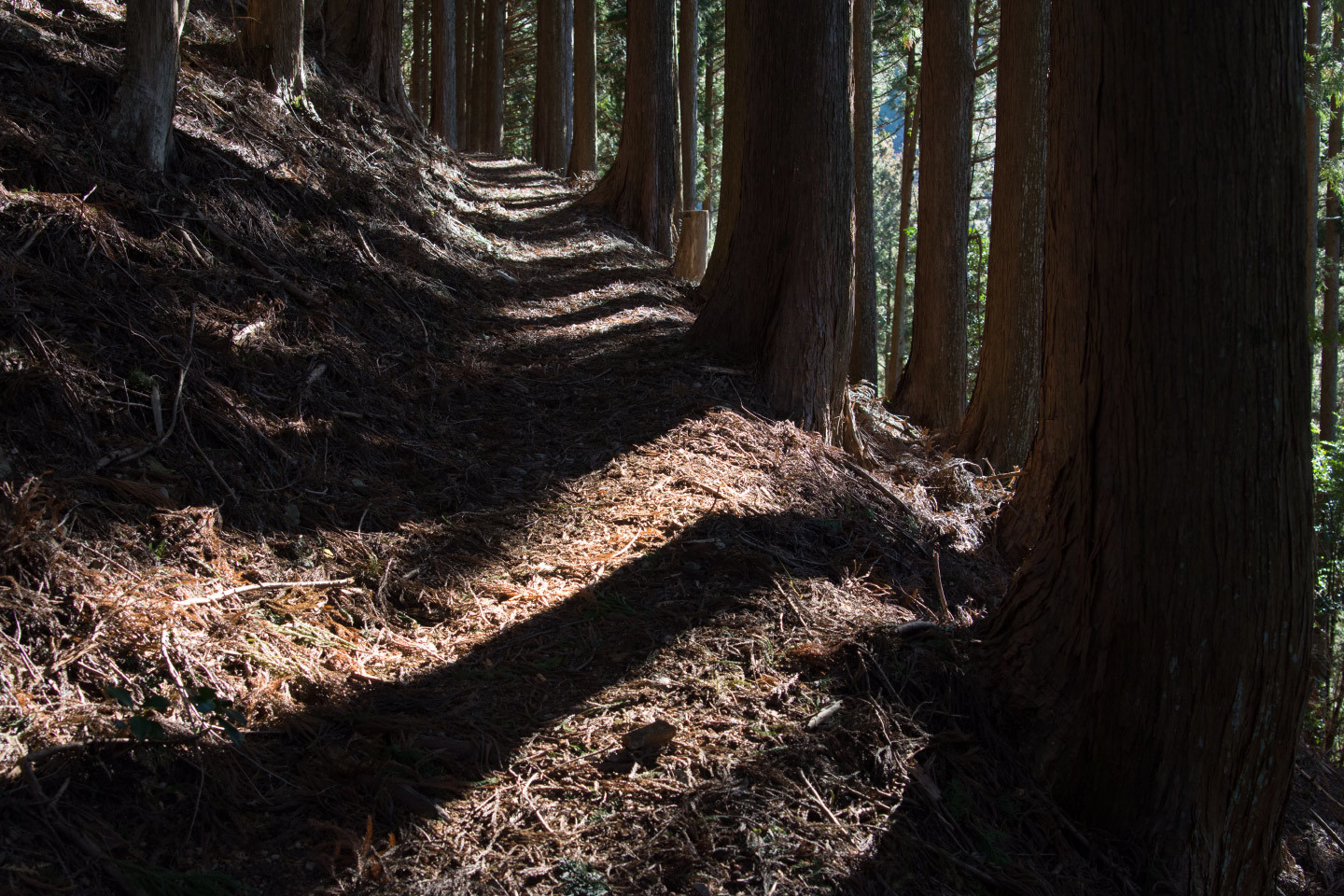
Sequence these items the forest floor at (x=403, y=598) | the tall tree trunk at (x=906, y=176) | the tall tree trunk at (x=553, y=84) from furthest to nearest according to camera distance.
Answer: the tall tree trunk at (x=906, y=176)
the tall tree trunk at (x=553, y=84)
the forest floor at (x=403, y=598)

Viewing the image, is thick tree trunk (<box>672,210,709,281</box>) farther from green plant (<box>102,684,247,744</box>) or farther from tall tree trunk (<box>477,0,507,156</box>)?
tall tree trunk (<box>477,0,507,156</box>)

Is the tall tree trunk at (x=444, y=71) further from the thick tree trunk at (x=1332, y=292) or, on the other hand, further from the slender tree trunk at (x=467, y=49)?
the thick tree trunk at (x=1332, y=292)

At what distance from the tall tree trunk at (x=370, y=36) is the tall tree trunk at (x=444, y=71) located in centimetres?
631

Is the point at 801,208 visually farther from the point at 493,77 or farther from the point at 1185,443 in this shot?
the point at 493,77

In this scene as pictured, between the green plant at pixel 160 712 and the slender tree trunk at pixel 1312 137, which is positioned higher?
the slender tree trunk at pixel 1312 137

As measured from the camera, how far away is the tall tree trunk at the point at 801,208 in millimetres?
5723

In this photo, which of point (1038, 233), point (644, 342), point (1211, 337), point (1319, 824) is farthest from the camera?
point (1038, 233)

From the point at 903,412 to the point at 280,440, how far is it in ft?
22.6

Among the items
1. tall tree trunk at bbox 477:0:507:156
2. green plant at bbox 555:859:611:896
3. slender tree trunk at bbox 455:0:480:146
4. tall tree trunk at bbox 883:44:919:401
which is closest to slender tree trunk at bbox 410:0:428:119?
slender tree trunk at bbox 455:0:480:146

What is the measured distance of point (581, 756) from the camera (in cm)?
256

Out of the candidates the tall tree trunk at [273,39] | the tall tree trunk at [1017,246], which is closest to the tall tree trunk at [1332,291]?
the tall tree trunk at [1017,246]

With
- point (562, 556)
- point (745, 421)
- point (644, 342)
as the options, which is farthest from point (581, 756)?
point (644, 342)

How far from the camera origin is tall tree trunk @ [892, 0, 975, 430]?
28.2 feet

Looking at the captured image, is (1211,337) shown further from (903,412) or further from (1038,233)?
(903,412)
